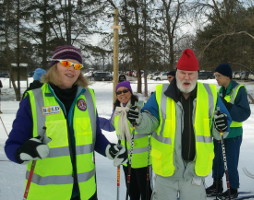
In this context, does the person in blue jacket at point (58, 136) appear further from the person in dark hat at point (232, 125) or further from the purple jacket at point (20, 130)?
the person in dark hat at point (232, 125)

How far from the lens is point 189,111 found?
2.63 meters

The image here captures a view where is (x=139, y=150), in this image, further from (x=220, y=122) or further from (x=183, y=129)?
(x=220, y=122)

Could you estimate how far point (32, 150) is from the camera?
1.80 metres

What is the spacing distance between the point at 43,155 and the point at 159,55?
69.6 feet

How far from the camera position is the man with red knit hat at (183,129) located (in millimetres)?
2578

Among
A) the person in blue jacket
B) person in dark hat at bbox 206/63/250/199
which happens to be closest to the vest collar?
the person in blue jacket

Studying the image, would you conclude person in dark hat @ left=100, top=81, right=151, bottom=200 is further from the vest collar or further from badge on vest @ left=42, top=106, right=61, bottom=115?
badge on vest @ left=42, top=106, right=61, bottom=115

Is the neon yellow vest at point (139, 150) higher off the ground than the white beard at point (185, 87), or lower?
lower

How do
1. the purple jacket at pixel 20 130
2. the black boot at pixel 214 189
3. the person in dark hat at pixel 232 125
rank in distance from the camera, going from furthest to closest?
the black boot at pixel 214 189, the person in dark hat at pixel 232 125, the purple jacket at pixel 20 130

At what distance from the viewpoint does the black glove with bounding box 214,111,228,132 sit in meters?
2.54

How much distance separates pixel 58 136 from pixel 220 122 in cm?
144

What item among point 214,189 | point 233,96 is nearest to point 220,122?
point 233,96

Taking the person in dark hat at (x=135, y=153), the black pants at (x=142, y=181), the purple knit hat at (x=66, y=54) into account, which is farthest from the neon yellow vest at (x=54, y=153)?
the black pants at (x=142, y=181)

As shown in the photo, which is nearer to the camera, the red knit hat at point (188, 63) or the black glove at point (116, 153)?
the black glove at point (116, 153)
